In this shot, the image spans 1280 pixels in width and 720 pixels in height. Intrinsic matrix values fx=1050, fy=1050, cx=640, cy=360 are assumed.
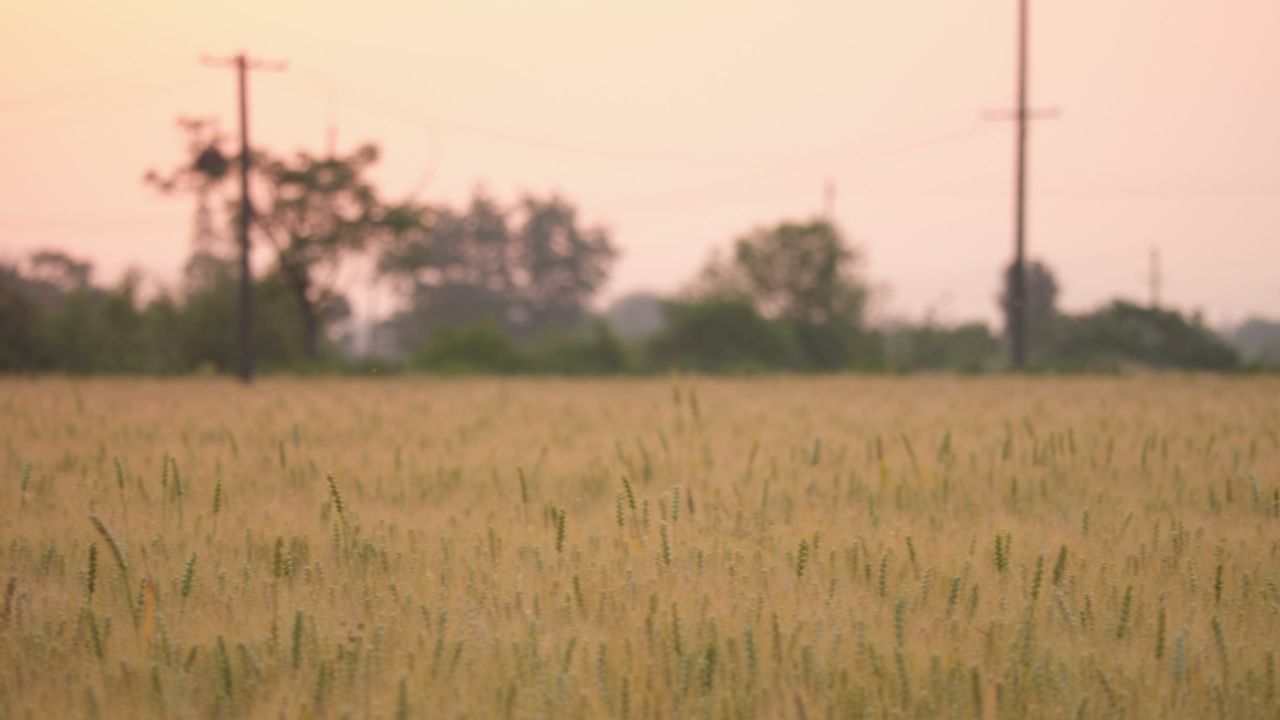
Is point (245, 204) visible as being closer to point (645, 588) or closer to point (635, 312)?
point (645, 588)

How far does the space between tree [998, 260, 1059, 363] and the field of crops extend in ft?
181

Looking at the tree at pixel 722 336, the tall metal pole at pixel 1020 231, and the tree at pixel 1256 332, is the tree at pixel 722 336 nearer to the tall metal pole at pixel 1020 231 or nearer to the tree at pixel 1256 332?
the tall metal pole at pixel 1020 231

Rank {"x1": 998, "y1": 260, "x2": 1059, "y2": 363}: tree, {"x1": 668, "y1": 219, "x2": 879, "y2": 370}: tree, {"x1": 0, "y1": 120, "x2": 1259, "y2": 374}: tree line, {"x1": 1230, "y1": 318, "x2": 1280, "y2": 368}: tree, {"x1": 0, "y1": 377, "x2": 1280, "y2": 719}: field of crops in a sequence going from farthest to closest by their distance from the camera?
{"x1": 1230, "y1": 318, "x2": 1280, "y2": 368}: tree
{"x1": 998, "y1": 260, "x2": 1059, "y2": 363}: tree
{"x1": 668, "y1": 219, "x2": 879, "y2": 370}: tree
{"x1": 0, "y1": 120, "x2": 1259, "y2": 374}: tree line
{"x1": 0, "y1": 377, "x2": 1280, "y2": 719}: field of crops

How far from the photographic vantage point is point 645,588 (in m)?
3.28

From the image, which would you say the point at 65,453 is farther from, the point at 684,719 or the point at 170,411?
the point at 684,719

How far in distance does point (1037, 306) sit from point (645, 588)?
66560mm

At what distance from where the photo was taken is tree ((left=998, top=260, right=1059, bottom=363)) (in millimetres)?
58500

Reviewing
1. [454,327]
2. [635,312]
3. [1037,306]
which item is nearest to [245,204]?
[454,327]

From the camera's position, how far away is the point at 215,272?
1476 inches

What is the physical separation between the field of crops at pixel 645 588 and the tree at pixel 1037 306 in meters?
55.2

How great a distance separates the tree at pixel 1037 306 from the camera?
Result: 2303 inches

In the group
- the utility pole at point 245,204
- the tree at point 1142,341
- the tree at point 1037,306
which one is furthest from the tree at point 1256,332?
the utility pole at point 245,204

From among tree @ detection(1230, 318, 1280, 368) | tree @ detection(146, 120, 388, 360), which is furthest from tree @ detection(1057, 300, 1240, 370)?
tree @ detection(1230, 318, 1280, 368)

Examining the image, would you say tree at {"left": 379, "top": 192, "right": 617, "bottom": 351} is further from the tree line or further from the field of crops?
the field of crops
